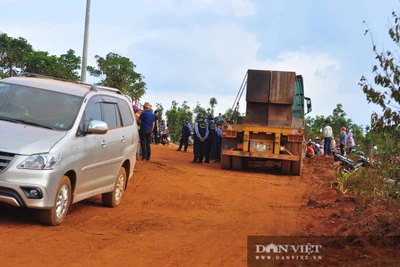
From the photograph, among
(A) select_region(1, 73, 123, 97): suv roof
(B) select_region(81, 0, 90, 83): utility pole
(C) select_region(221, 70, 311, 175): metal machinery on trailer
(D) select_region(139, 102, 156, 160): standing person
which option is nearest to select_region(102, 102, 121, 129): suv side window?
(A) select_region(1, 73, 123, 97): suv roof

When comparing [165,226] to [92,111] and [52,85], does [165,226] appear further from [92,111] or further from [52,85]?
[52,85]

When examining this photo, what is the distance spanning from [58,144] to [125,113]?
2.98 metres

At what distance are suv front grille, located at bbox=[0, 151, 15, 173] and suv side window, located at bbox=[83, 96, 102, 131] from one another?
1.35 m

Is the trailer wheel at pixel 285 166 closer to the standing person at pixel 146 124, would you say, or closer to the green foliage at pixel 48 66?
the standing person at pixel 146 124

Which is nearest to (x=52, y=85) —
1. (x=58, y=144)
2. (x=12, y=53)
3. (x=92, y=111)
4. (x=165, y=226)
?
(x=92, y=111)

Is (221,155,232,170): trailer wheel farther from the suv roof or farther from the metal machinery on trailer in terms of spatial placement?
the suv roof

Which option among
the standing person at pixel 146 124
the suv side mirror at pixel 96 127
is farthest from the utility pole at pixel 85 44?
the suv side mirror at pixel 96 127

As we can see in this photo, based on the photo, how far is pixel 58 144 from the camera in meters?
7.19

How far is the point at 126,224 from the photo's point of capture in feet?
26.4

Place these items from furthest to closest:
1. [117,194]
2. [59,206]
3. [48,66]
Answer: [48,66]
[117,194]
[59,206]

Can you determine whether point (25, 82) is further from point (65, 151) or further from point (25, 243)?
point (25, 243)

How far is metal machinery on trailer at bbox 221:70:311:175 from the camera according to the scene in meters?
16.7

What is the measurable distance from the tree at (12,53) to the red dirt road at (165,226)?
32.3 metres

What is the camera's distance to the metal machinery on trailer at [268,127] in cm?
1670
